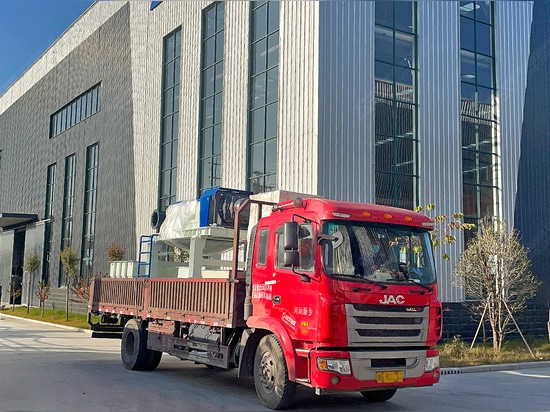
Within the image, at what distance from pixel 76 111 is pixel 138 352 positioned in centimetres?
2909

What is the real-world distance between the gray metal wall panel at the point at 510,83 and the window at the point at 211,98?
1054 centimetres

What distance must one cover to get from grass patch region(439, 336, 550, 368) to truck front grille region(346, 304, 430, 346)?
22.4 feet

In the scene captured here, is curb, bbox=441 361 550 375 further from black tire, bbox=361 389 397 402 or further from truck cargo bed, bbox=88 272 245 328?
truck cargo bed, bbox=88 272 245 328

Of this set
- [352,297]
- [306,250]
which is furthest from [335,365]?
[306,250]

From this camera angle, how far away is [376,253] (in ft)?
28.0

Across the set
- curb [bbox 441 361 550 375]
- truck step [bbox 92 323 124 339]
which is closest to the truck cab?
curb [bbox 441 361 550 375]

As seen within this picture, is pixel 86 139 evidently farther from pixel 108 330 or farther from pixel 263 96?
pixel 108 330

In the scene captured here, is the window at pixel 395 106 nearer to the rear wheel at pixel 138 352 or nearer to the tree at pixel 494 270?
the tree at pixel 494 270

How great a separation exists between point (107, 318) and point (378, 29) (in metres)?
12.5

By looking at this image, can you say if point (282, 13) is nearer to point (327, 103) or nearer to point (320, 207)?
point (327, 103)

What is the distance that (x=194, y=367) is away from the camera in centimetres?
1360

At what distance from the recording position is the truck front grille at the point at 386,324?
26.6 ft

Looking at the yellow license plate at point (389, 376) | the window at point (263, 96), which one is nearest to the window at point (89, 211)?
the window at point (263, 96)

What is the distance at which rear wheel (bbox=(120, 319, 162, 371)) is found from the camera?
41.1 ft
